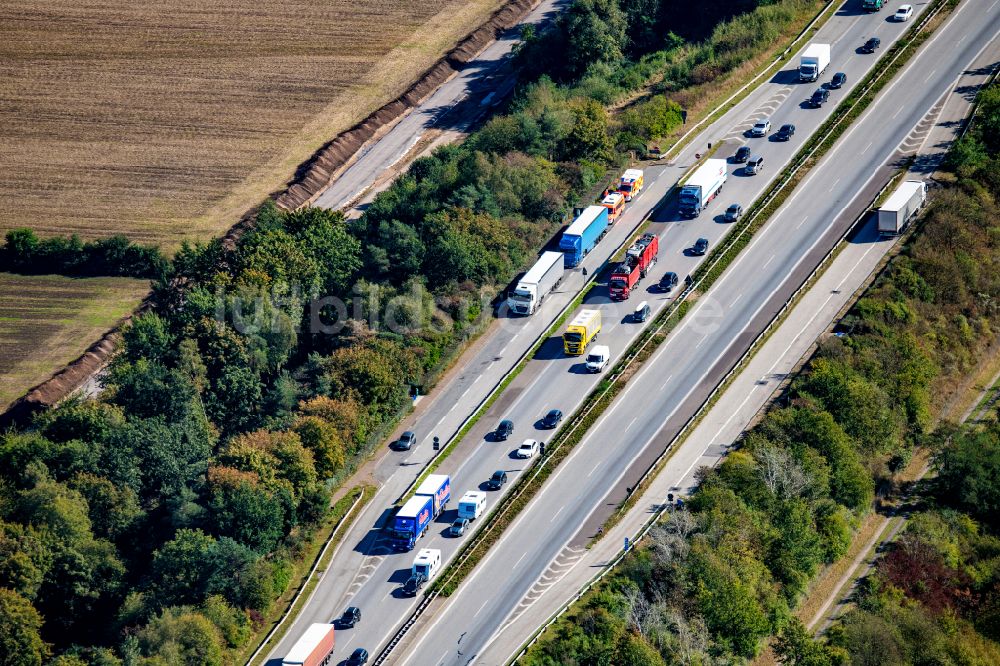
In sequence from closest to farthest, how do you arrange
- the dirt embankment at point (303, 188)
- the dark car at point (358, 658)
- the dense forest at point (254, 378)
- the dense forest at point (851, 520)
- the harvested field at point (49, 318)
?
the dark car at point (358, 658) < the dense forest at point (851, 520) < the dense forest at point (254, 378) < the dirt embankment at point (303, 188) < the harvested field at point (49, 318)

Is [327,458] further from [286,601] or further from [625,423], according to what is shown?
[625,423]

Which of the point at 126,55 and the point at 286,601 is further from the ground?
the point at 126,55

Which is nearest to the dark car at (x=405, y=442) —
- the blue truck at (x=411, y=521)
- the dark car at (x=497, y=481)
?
the dark car at (x=497, y=481)

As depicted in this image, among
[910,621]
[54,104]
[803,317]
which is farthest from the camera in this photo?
[54,104]

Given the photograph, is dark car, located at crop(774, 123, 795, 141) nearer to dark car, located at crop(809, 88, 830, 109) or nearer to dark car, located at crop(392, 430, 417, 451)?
dark car, located at crop(809, 88, 830, 109)

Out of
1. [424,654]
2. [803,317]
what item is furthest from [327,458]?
[803,317]

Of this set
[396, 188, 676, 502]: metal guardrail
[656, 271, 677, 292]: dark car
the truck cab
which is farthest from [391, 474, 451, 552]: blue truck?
the truck cab

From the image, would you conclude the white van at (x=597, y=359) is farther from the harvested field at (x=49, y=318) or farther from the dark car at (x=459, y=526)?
the harvested field at (x=49, y=318)
